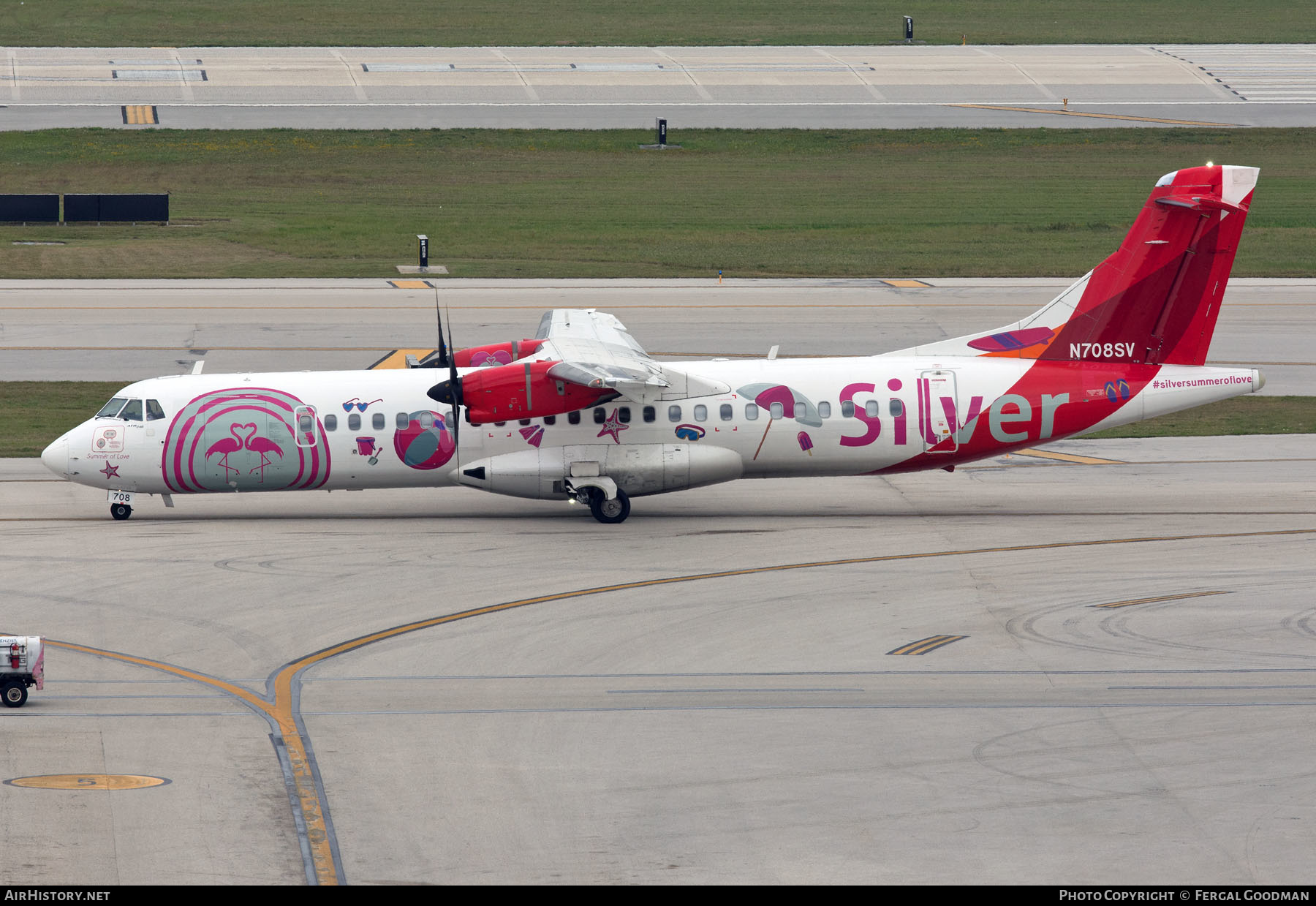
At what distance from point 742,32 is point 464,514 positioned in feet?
250

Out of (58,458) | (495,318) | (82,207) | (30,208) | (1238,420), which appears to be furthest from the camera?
(82,207)

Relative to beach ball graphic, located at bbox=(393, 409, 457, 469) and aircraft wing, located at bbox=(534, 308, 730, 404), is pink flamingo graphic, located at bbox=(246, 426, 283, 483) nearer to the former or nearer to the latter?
beach ball graphic, located at bbox=(393, 409, 457, 469)

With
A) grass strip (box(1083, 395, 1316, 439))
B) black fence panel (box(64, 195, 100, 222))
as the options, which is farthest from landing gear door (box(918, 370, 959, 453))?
black fence panel (box(64, 195, 100, 222))

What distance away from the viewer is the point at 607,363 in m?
28.9

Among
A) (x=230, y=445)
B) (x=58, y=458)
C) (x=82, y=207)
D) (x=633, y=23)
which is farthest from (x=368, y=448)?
(x=633, y=23)

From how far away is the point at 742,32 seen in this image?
101312 millimetres

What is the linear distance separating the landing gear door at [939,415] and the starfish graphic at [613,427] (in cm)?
590

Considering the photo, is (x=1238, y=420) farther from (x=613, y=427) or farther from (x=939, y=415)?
(x=613, y=427)

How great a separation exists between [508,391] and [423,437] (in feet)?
9.33

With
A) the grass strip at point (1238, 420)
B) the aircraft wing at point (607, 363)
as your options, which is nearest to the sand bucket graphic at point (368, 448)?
the aircraft wing at point (607, 363)

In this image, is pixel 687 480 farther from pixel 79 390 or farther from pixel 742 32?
pixel 742 32

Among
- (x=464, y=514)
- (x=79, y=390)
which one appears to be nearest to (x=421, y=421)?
(x=464, y=514)

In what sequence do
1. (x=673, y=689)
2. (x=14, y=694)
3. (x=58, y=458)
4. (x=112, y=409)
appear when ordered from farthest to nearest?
(x=112, y=409) < (x=58, y=458) < (x=673, y=689) < (x=14, y=694)

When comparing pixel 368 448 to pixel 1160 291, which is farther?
pixel 1160 291
